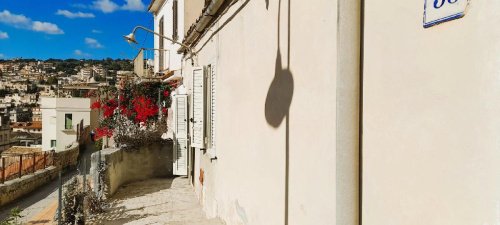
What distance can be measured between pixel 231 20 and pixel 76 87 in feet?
155

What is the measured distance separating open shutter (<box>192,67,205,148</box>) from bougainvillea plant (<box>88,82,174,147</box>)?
14.8 feet

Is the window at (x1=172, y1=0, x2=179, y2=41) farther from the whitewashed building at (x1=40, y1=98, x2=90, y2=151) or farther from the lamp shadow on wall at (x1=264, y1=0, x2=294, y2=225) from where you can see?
the whitewashed building at (x1=40, y1=98, x2=90, y2=151)

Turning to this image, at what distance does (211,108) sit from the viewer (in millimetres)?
6988

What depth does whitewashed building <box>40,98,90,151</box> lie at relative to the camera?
42.7 m

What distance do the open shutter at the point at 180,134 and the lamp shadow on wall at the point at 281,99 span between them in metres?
5.85

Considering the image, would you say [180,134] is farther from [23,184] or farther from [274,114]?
[23,184]

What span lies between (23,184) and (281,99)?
17.1 m

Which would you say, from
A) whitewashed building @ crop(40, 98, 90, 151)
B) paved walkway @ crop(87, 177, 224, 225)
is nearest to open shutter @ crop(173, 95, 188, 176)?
paved walkway @ crop(87, 177, 224, 225)

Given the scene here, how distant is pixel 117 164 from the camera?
33.2 feet
